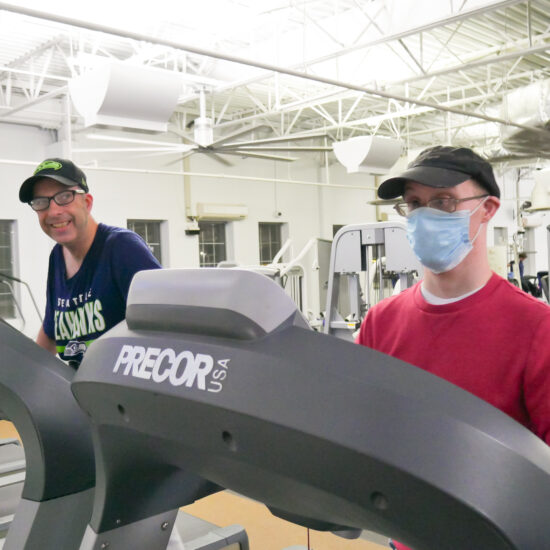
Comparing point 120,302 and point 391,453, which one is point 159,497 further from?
point 120,302

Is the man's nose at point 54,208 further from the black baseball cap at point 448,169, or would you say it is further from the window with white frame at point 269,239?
the window with white frame at point 269,239

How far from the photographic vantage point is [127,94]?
18.1ft

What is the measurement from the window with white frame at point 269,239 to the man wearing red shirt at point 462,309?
1301 cm

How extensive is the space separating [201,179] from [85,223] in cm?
1127

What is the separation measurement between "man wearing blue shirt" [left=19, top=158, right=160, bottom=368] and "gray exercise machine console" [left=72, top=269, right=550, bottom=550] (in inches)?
48.2

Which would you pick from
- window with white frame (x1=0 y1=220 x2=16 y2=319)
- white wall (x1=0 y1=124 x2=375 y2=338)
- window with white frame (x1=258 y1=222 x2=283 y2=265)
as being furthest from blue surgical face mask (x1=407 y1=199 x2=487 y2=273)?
window with white frame (x1=258 y1=222 x2=283 y2=265)

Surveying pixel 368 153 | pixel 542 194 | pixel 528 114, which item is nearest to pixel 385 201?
pixel 368 153

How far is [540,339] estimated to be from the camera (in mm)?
1232

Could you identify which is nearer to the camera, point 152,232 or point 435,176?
point 435,176

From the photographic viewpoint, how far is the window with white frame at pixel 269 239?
48.0 feet

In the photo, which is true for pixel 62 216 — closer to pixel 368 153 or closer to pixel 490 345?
pixel 490 345

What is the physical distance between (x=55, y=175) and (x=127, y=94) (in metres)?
3.76

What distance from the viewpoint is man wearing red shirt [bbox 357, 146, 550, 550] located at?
1.26 m

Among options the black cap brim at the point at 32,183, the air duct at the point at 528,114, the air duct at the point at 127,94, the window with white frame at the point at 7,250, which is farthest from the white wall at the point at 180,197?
the black cap brim at the point at 32,183
